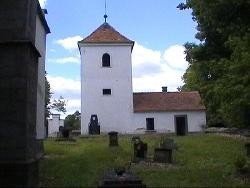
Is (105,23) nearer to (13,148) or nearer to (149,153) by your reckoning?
(149,153)

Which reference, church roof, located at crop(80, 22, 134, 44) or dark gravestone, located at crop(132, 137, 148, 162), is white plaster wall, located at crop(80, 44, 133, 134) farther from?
dark gravestone, located at crop(132, 137, 148, 162)

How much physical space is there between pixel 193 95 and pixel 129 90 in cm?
636

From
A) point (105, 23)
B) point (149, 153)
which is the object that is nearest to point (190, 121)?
point (105, 23)

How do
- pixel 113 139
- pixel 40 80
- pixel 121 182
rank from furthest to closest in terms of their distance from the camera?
1. pixel 113 139
2. pixel 40 80
3. pixel 121 182

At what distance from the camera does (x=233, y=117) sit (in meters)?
18.2

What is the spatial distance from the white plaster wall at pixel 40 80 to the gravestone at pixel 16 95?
1041 cm

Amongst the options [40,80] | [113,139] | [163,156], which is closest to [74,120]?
[113,139]

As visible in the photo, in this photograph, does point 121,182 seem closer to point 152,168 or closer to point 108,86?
point 152,168

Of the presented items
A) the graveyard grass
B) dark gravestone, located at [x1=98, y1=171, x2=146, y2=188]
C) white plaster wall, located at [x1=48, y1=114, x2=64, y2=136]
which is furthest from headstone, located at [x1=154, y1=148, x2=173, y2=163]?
white plaster wall, located at [x1=48, y1=114, x2=64, y2=136]

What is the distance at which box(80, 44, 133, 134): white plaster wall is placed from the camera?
42.8 m

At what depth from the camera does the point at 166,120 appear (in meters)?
43.2

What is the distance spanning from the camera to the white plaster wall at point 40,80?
19605 mm

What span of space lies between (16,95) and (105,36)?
3629cm

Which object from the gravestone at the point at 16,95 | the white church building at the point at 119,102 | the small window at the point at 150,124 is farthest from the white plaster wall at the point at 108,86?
the gravestone at the point at 16,95
